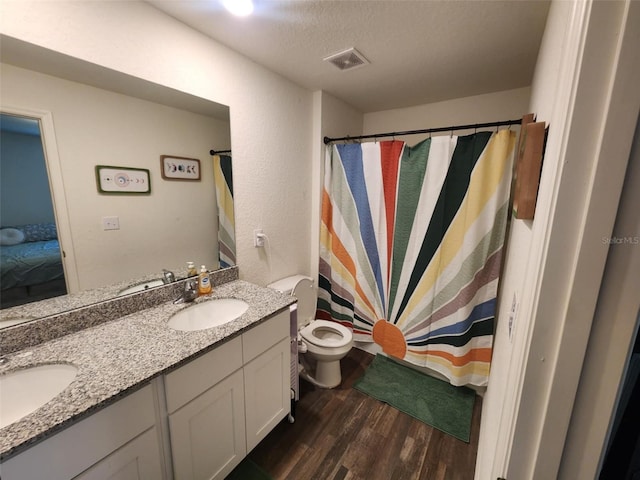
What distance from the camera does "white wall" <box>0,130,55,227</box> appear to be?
0.93 meters

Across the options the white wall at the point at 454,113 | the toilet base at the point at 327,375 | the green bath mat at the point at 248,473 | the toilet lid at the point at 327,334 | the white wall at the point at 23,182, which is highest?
the white wall at the point at 454,113

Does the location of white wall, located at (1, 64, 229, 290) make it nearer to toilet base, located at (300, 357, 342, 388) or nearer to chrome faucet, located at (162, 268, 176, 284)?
chrome faucet, located at (162, 268, 176, 284)

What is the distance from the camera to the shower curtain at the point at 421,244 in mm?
1698

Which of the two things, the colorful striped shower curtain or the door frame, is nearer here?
the door frame

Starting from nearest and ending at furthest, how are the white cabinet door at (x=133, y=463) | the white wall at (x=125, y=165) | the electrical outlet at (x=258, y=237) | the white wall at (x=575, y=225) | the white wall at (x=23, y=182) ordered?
the white wall at (x=575, y=225)
the white cabinet door at (x=133, y=463)
the white wall at (x=23, y=182)
the white wall at (x=125, y=165)
the electrical outlet at (x=258, y=237)

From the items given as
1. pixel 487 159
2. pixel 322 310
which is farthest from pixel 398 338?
pixel 487 159

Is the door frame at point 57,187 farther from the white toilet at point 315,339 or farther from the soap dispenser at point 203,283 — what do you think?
the white toilet at point 315,339

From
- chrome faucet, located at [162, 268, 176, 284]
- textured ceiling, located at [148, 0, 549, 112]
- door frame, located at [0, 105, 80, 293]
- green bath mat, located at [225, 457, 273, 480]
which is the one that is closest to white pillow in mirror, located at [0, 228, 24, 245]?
door frame, located at [0, 105, 80, 293]

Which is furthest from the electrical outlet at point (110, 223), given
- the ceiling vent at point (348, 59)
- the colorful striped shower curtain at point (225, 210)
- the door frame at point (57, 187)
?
the ceiling vent at point (348, 59)

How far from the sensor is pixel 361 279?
2.25 metres

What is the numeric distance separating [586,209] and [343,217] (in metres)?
1.90

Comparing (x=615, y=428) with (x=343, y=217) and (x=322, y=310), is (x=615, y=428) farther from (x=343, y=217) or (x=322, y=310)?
(x=322, y=310)

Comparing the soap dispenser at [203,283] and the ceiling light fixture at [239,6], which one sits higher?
the ceiling light fixture at [239,6]

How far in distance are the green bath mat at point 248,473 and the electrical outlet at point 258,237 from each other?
4.16ft
